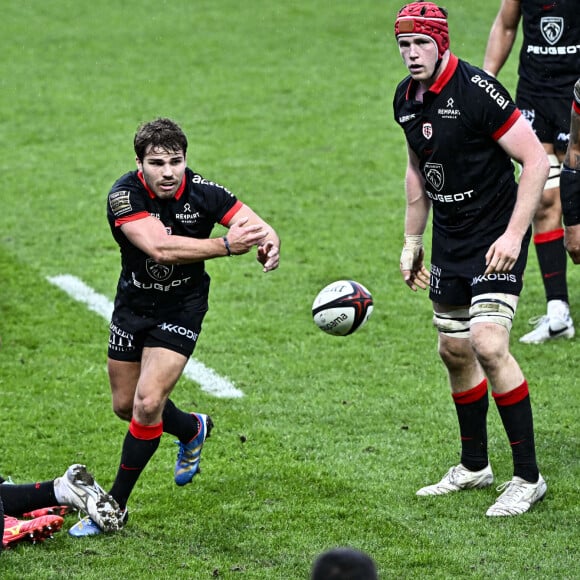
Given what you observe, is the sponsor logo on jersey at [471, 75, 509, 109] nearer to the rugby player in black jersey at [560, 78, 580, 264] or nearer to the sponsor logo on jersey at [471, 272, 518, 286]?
the rugby player in black jersey at [560, 78, 580, 264]

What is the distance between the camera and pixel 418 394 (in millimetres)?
8109

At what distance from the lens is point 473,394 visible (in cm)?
652

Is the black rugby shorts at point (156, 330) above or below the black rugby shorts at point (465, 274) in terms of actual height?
below

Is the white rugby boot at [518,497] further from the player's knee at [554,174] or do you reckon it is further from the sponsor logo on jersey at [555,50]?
the sponsor logo on jersey at [555,50]

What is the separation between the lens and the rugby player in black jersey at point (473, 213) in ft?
19.5

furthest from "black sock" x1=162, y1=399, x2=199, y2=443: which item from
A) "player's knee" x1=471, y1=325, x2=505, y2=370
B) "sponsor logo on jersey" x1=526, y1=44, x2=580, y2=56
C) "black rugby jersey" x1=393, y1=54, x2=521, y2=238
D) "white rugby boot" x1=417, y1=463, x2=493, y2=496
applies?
"sponsor logo on jersey" x1=526, y1=44, x2=580, y2=56

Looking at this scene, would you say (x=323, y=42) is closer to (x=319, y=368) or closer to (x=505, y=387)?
(x=319, y=368)

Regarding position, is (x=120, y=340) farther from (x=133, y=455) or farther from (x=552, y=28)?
(x=552, y=28)

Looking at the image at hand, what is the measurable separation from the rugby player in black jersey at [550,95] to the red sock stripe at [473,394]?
2.55m

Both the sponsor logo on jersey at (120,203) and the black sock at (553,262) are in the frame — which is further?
the black sock at (553,262)

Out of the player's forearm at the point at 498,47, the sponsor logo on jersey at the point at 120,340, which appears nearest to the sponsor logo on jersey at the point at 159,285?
the sponsor logo on jersey at the point at 120,340

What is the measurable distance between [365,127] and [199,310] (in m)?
9.38

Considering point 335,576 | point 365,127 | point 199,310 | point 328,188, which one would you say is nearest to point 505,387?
point 199,310

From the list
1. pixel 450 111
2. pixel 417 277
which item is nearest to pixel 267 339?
pixel 417 277
